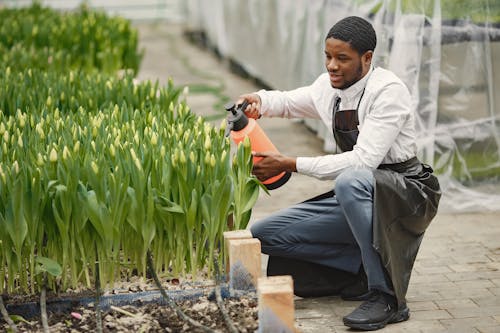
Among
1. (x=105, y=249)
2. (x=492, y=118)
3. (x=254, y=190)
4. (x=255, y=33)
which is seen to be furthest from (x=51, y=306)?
(x=255, y=33)

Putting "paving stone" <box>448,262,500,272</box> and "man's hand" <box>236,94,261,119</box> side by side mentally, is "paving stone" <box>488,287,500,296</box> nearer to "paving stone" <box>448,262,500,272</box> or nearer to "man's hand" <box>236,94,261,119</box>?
"paving stone" <box>448,262,500,272</box>

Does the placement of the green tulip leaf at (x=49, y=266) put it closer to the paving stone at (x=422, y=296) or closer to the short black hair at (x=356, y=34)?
the short black hair at (x=356, y=34)

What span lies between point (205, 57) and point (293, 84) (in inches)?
184

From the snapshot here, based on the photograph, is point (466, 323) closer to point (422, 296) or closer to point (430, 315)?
point (430, 315)

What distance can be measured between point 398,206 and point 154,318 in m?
1.10

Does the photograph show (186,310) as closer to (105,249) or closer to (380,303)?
(105,249)

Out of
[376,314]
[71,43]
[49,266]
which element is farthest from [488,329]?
[71,43]

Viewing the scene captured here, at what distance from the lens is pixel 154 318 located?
3775mm

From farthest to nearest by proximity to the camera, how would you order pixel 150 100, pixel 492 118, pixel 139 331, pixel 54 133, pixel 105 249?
pixel 492 118 → pixel 150 100 → pixel 54 133 → pixel 105 249 → pixel 139 331

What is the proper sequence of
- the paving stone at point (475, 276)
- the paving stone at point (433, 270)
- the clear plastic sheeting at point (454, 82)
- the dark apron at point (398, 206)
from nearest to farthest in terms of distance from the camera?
the dark apron at point (398, 206) < the paving stone at point (475, 276) < the paving stone at point (433, 270) < the clear plastic sheeting at point (454, 82)

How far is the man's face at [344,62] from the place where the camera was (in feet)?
13.2

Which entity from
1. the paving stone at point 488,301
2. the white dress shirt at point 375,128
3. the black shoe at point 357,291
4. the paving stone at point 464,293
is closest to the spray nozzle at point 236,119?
the white dress shirt at point 375,128

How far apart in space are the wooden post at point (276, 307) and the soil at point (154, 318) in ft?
0.74

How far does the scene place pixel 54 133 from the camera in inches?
171
